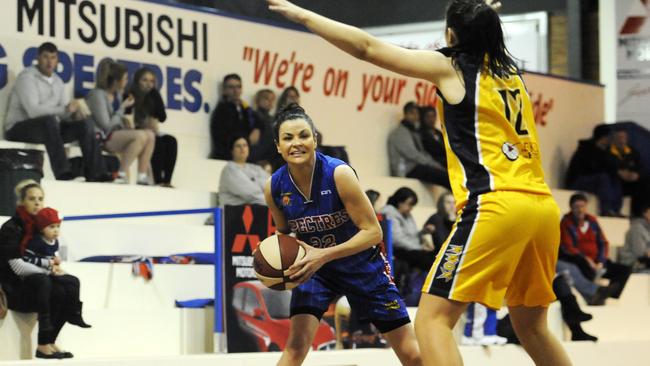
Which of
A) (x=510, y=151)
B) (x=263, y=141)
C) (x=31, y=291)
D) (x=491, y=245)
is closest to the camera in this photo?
(x=491, y=245)

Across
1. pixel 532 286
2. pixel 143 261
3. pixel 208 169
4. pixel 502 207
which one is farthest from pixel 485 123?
pixel 208 169

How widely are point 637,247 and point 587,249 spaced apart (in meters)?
1.42

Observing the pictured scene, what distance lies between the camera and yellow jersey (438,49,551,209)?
159 inches

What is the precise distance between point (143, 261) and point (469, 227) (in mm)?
4459

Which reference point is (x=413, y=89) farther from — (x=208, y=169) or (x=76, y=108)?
(x=76, y=108)

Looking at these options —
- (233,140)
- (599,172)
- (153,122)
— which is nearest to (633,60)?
(599,172)

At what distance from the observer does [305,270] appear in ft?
15.5

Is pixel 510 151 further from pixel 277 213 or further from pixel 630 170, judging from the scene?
pixel 630 170

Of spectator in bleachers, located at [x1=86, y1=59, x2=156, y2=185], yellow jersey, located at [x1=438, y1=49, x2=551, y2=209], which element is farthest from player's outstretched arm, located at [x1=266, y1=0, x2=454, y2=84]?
spectator in bleachers, located at [x1=86, y1=59, x2=156, y2=185]

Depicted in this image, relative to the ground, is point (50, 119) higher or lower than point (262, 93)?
lower

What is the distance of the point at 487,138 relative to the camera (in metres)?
4.04

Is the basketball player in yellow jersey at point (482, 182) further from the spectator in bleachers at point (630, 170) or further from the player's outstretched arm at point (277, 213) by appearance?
the spectator in bleachers at point (630, 170)

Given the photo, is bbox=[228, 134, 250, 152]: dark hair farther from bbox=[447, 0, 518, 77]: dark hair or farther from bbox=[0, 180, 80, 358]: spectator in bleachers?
bbox=[447, 0, 518, 77]: dark hair

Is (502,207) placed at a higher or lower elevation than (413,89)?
lower
